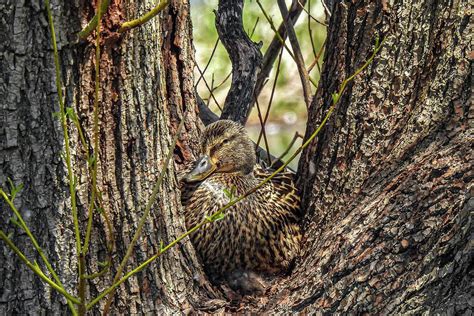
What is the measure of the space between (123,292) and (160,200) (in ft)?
1.06

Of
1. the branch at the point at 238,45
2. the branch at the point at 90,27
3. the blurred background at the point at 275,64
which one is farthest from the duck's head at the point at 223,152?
the blurred background at the point at 275,64

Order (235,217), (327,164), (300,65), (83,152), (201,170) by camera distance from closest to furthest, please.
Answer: (83,152), (327,164), (235,217), (201,170), (300,65)

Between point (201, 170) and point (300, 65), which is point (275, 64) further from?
point (201, 170)

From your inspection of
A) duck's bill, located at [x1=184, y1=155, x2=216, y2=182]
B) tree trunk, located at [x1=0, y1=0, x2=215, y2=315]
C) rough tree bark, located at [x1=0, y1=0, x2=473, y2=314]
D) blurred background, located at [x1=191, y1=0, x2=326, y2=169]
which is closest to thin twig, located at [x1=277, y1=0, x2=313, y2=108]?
duck's bill, located at [x1=184, y1=155, x2=216, y2=182]

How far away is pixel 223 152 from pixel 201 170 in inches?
10.3

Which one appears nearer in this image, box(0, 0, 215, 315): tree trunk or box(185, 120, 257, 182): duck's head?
box(0, 0, 215, 315): tree trunk

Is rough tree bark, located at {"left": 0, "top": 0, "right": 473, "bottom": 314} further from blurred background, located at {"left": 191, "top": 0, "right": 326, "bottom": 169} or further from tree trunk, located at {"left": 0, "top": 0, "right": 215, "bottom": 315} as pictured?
blurred background, located at {"left": 191, "top": 0, "right": 326, "bottom": 169}

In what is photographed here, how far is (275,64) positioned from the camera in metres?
9.70

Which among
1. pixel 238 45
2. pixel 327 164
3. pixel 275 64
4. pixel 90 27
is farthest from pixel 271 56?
pixel 275 64

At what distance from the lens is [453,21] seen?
2.79 metres

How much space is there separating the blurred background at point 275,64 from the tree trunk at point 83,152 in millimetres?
6418

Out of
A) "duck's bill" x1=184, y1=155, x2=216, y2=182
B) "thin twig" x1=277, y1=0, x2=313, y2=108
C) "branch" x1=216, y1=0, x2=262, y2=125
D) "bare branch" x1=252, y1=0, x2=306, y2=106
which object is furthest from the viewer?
"bare branch" x1=252, y1=0, x2=306, y2=106

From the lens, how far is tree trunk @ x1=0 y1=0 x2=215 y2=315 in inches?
90.5

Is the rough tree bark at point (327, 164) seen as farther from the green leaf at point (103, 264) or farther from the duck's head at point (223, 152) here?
the duck's head at point (223, 152)
